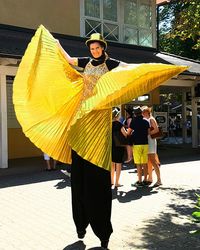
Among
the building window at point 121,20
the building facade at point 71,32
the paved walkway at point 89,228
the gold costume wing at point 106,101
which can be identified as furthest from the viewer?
the building window at point 121,20

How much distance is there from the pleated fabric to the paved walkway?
1115 mm

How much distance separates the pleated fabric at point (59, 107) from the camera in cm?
462


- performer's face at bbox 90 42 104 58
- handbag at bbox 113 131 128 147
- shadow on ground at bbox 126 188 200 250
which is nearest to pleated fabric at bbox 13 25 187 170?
performer's face at bbox 90 42 104 58

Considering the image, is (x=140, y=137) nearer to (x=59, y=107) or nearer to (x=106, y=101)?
(x=59, y=107)

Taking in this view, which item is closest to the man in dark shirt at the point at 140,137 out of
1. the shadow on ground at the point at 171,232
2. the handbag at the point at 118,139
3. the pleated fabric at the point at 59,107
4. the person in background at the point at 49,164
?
the handbag at the point at 118,139

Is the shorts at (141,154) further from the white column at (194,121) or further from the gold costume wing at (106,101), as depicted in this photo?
the white column at (194,121)

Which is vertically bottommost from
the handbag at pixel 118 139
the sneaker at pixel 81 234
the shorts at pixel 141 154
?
the sneaker at pixel 81 234

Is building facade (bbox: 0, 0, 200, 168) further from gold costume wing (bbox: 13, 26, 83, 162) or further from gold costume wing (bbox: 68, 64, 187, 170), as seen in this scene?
gold costume wing (bbox: 68, 64, 187, 170)

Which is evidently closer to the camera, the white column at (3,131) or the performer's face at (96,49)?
the performer's face at (96,49)

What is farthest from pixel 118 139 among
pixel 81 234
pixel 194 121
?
pixel 194 121

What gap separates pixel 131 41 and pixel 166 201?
11799mm

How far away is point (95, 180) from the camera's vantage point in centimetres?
473

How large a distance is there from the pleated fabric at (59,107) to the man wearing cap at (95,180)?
137 millimetres

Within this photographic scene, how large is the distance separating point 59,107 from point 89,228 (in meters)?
1.81
